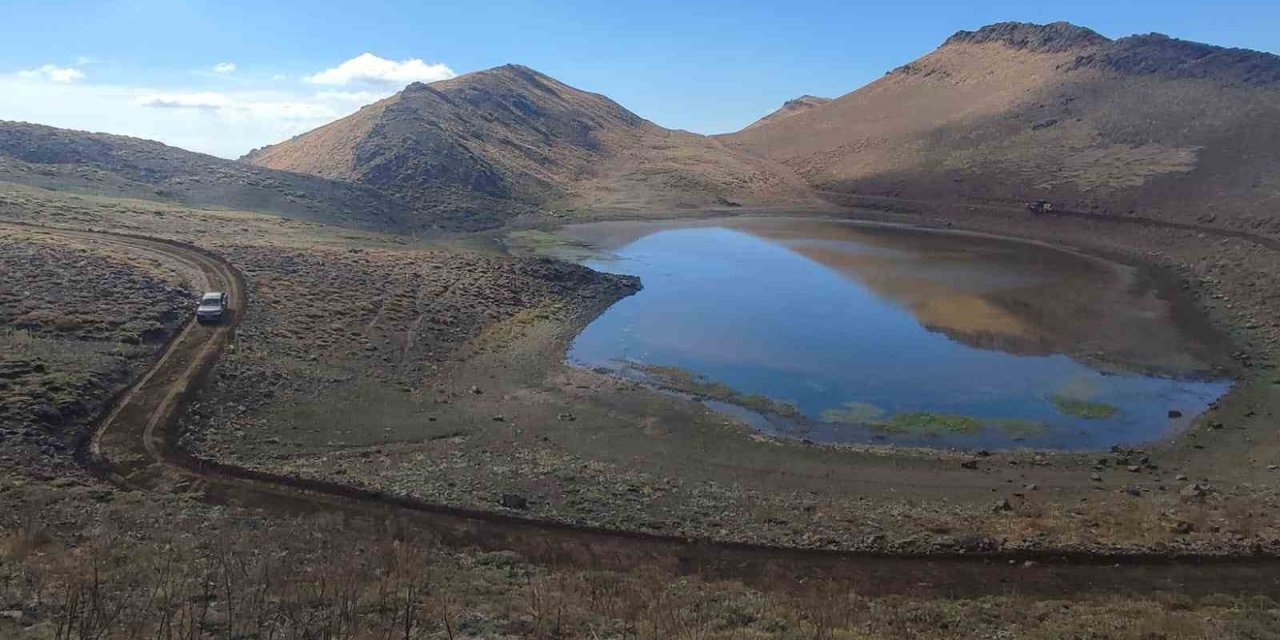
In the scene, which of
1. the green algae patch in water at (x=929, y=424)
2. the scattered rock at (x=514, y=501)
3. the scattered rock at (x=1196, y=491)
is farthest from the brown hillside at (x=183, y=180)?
the scattered rock at (x=1196, y=491)

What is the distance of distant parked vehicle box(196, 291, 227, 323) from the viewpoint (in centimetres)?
3253

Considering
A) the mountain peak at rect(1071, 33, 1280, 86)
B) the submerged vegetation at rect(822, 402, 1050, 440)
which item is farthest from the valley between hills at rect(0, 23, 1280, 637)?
the mountain peak at rect(1071, 33, 1280, 86)

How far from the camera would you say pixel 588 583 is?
1580 cm

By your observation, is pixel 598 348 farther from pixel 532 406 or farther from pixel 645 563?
pixel 645 563

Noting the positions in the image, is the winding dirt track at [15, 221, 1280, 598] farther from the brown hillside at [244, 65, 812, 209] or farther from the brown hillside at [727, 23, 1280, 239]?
the brown hillside at [244, 65, 812, 209]

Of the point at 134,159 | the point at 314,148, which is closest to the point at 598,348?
the point at 134,159

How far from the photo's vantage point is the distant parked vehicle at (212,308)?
32.5 metres

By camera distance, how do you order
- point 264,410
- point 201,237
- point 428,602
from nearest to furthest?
1. point 428,602
2. point 264,410
3. point 201,237

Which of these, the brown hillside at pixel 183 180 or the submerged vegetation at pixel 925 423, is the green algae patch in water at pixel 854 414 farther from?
the brown hillside at pixel 183 180

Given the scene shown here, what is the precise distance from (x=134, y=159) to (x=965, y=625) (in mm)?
70170

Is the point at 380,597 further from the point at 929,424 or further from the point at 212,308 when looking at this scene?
the point at 212,308

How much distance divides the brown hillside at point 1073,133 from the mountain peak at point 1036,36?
266 millimetres

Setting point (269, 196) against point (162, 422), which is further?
point (269, 196)

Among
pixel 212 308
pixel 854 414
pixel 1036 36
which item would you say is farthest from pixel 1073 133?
pixel 212 308
